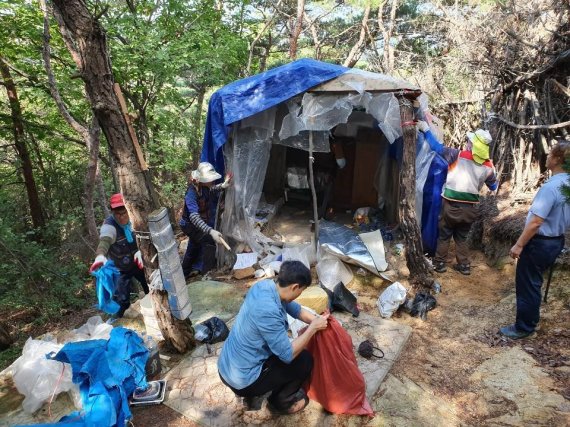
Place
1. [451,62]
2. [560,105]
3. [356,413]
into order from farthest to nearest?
[451,62] → [560,105] → [356,413]

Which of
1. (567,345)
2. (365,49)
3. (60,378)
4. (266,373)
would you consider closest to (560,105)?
(567,345)

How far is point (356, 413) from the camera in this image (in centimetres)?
275

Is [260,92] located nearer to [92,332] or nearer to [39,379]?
[92,332]

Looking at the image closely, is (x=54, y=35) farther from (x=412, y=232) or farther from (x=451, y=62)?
(x=451, y=62)

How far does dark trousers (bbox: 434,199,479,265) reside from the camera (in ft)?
16.5

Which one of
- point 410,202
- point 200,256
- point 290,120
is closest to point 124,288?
point 200,256

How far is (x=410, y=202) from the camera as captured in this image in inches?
186

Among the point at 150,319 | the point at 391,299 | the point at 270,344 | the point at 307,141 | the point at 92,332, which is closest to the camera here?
the point at 270,344

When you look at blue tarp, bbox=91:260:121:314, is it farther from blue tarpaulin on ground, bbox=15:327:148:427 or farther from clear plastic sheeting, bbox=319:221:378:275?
clear plastic sheeting, bbox=319:221:378:275

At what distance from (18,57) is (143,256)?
6408mm

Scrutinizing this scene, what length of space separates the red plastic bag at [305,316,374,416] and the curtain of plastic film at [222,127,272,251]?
3030mm

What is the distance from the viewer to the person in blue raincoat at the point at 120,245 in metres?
3.84

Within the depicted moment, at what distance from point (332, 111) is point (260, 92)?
3.39 feet

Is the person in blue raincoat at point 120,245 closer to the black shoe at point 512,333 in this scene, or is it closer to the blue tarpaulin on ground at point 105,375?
the blue tarpaulin on ground at point 105,375
